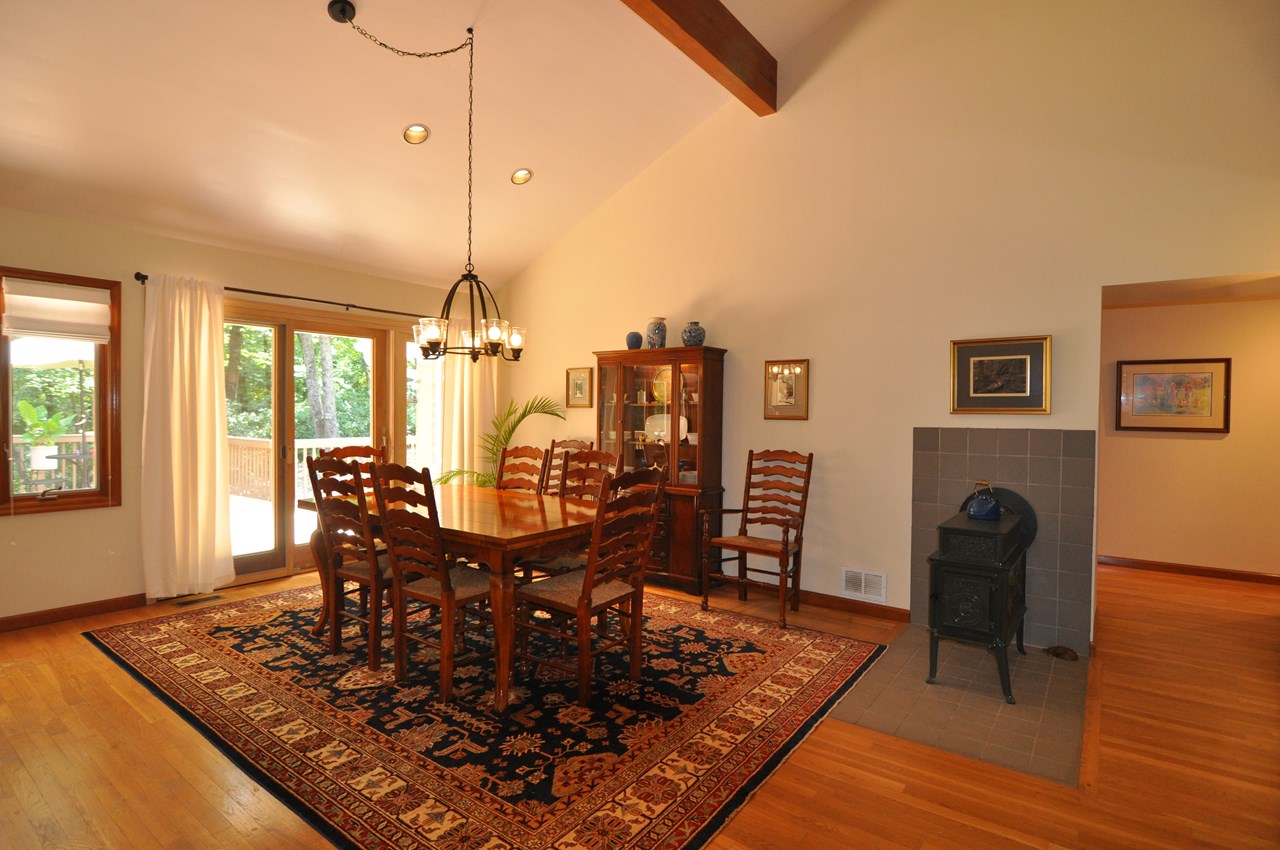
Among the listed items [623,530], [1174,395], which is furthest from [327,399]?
[1174,395]

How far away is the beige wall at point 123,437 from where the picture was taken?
3791 millimetres

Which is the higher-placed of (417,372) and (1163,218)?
(1163,218)

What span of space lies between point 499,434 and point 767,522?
109 inches

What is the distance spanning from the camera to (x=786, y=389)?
4.54 metres

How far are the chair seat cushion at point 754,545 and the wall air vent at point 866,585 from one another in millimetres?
444

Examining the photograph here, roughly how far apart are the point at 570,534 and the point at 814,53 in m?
3.63

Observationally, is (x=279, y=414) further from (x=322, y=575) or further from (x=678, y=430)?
(x=678, y=430)

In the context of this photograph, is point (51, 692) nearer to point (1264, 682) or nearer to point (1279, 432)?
point (1264, 682)

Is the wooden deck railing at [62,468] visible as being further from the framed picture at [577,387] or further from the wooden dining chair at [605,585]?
the framed picture at [577,387]

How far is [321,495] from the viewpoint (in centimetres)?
335

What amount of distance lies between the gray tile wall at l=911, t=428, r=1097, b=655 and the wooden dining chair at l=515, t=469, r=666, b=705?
196 centimetres

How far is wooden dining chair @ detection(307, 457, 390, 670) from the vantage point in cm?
316

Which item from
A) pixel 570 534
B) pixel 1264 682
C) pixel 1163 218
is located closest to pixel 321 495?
pixel 570 534

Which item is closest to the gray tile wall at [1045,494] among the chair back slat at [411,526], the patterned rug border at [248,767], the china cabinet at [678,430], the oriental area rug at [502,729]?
the oriental area rug at [502,729]
